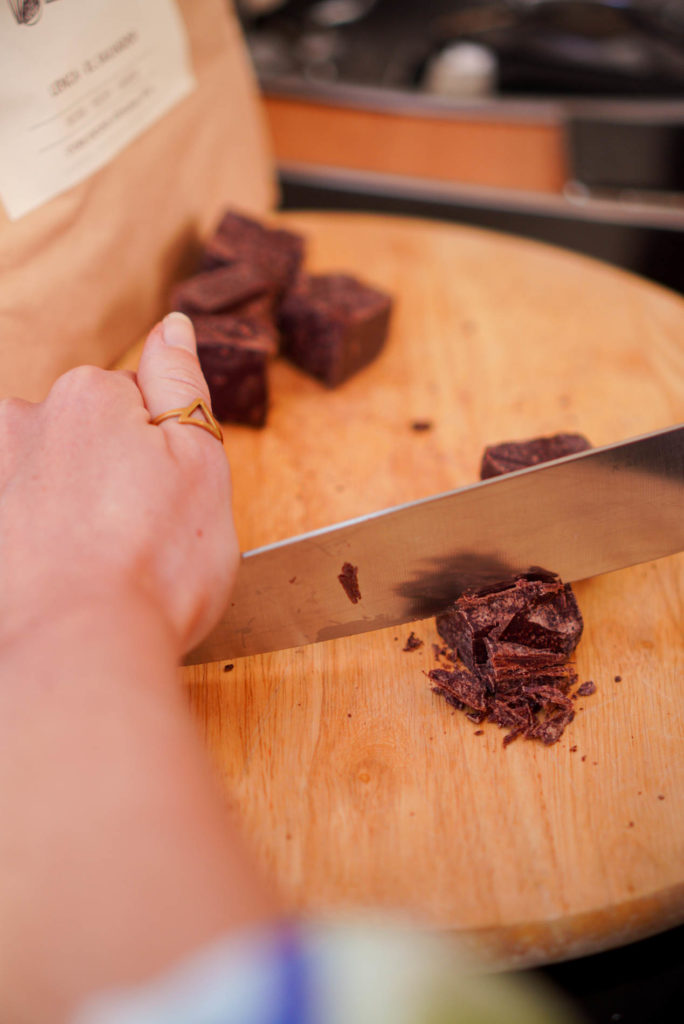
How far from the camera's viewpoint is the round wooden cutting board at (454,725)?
114 cm

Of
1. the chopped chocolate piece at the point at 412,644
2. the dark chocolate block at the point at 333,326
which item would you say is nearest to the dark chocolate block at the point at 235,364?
the dark chocolate block at the point at 333,326

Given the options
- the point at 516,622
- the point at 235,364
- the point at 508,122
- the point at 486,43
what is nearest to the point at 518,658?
the point at 516,622

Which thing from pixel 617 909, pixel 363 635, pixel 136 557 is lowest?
pixel 617 909

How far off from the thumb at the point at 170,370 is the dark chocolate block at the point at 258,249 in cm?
73

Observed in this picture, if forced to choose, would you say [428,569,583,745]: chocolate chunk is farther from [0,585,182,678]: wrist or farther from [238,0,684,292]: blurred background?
[238,0,684,292]: blurred background

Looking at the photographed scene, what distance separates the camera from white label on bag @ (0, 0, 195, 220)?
1.65m

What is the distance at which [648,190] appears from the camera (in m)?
3.02

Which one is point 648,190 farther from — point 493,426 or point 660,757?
point 660,757

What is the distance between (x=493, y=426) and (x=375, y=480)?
350 mm

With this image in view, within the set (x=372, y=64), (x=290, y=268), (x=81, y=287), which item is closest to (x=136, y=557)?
(x=81, y=287)

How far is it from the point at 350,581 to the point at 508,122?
2.47 meters

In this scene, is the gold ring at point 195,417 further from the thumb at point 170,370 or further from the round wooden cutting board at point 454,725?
the round wooden cutting board at point 454,725

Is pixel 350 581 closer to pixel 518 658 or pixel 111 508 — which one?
pixel 518 658

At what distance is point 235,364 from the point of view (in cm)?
187
